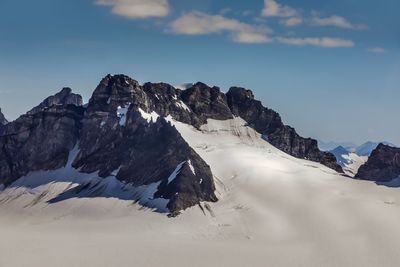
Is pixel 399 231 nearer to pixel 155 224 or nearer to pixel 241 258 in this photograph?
pixel 241 258

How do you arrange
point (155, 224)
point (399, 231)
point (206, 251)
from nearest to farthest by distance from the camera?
point (206, 251), point (399, 231), point (155, 224)

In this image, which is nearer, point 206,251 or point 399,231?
point 206,251

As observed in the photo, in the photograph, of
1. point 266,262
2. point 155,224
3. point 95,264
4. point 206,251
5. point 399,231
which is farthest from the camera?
point 155,224

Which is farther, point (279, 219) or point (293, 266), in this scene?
point (279, 219)

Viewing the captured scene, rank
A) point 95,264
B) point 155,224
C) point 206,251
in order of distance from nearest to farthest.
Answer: point 95,264 < point 206,251 < point 155,224

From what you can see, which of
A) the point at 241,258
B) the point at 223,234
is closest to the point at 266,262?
the point at 241,258

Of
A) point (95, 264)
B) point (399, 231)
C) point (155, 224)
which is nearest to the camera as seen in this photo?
point (95, 264)

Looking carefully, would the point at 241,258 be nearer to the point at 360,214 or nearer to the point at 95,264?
the point at 95,264

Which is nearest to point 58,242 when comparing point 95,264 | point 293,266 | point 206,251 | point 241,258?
point 95,264
